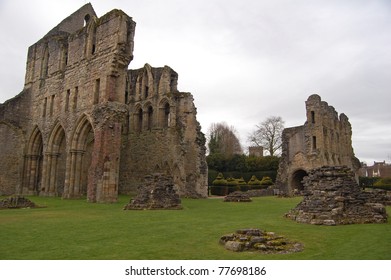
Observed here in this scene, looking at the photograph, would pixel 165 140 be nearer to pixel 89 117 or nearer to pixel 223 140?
pixel 89 117

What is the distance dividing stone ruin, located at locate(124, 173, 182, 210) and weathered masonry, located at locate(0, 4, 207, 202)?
13.8 feet

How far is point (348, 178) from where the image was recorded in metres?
10.4

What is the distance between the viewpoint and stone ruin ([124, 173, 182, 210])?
13695mm

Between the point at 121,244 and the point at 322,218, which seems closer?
the point at 121,244

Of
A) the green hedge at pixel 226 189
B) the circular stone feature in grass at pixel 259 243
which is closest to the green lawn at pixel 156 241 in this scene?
the circular stone feature in grass at pixel 259 243

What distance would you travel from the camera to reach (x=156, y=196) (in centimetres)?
1398

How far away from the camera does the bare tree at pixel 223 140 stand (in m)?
50.4

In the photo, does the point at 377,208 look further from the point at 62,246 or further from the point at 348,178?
the point at 62,246

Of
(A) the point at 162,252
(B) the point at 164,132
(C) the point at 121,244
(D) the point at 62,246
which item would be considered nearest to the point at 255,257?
(A) the point at 162,252

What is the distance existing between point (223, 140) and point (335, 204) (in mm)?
46829

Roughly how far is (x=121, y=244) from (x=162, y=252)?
106cm

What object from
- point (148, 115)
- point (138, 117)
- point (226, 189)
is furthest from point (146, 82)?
point (226, 189)

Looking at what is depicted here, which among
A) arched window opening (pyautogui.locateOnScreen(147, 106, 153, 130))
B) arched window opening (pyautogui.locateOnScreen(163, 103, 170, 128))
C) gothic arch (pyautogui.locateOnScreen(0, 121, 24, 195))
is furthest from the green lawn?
arched window opening (pyautogui.locateOnScreen(147, 106, 153, 130))

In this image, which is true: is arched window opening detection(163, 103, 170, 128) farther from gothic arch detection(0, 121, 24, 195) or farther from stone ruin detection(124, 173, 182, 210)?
stone ruin detection(124, 173, 182, 210)
